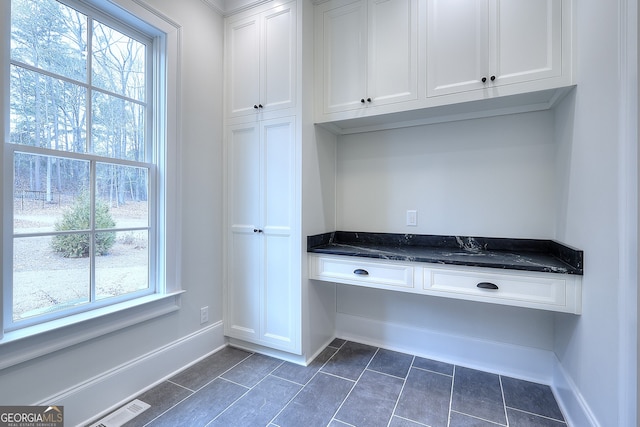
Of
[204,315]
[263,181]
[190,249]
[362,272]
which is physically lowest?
[204,315]

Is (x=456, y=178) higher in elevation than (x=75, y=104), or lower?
lower

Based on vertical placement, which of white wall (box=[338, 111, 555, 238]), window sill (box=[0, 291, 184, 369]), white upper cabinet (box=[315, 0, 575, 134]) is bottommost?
window sill (box=[0, 291, 184, 369])

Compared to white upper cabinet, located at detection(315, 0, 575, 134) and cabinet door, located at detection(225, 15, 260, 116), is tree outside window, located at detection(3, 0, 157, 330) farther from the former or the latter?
white upper cabinet, located at detection(315, 0, 575, 134)

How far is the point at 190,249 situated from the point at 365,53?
1905 mm

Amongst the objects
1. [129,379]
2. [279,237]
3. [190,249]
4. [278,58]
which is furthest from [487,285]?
[129,379]

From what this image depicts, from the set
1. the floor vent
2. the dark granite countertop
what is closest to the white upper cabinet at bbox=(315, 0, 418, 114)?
the dark granite countertop

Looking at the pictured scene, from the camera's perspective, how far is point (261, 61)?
84.4 inches

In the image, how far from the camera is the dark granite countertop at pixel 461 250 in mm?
1515

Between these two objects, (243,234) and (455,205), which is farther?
(243,234)

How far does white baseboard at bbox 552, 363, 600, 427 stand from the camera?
1290 mm

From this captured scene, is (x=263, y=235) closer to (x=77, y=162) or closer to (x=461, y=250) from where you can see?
(x=77, y=162)

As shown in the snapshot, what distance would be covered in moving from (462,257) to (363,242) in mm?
844

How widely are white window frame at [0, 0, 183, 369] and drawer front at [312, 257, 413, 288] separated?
1043 mm

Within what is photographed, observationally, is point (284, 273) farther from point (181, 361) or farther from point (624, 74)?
point (624, 74)
